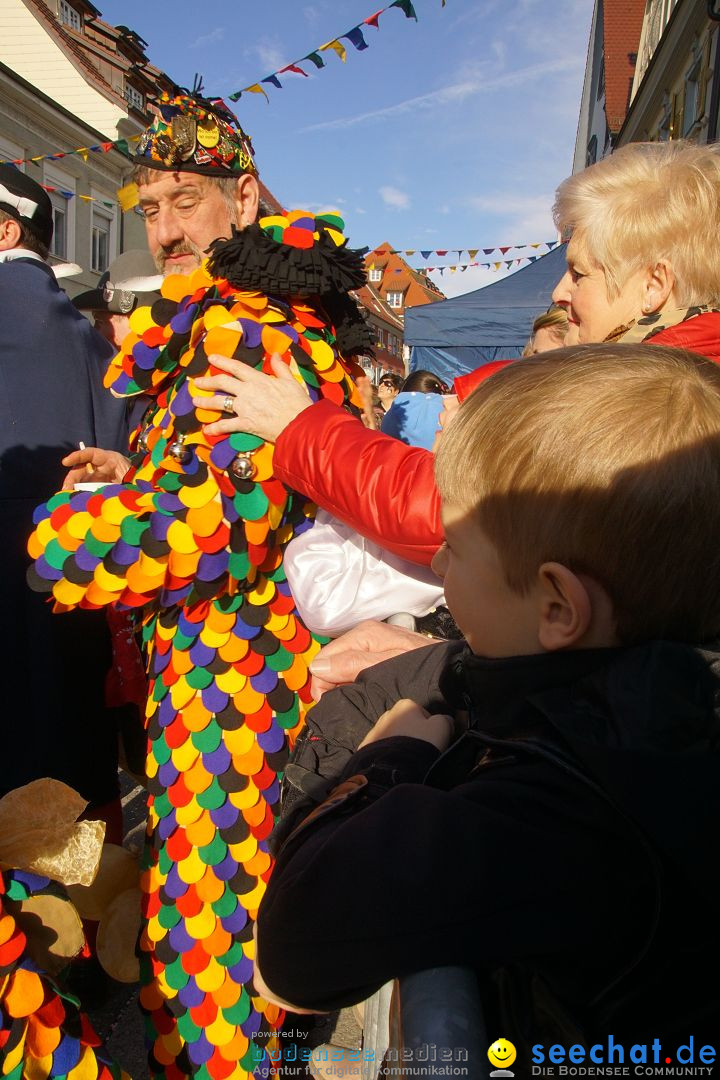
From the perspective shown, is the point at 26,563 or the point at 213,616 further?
the point at 26,563

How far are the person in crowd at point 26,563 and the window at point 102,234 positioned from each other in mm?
15660

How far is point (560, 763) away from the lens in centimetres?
63

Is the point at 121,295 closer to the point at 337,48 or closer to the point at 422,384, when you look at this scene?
the point at 337,48

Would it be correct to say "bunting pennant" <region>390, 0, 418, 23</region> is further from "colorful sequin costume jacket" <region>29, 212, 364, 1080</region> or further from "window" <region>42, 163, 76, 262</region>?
"window" <region>42, 163, 76, 262</region>

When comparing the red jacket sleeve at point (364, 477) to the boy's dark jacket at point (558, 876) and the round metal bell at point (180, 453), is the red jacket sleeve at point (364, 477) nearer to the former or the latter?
the round metal bell at point (180, 453)

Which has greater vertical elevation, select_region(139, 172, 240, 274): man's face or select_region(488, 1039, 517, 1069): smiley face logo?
select_region(139, 172, 240, 274): man's face

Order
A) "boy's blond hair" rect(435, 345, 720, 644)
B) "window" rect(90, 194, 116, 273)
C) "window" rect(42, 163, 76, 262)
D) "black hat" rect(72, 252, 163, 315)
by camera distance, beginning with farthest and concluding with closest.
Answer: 1. "window" rect(90, 194, 116, 273)
2. "window" rect(42, 163, 76, 262)
3. "black hat" rect(72, 252, 163, 315)
4. "boy's blond hair" rect(435, 345, 720, 644)

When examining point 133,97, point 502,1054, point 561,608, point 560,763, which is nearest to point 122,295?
point 561,608

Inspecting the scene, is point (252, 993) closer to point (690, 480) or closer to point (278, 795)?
point (278, 795)

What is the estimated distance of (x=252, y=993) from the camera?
1447mm

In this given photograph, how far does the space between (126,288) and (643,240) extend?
8.05 feet

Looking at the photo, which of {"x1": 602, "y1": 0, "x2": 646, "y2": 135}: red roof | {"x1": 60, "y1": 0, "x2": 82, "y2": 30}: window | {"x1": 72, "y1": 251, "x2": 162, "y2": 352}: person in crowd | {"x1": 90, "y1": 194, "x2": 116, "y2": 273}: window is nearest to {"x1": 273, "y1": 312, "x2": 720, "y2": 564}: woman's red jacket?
{"x1": 72, "y1": 251, "x2": 162, "y2": 352}: person in crowd

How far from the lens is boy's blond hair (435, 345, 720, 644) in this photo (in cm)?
69

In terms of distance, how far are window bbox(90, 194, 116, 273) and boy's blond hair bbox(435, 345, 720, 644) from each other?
17354mm
